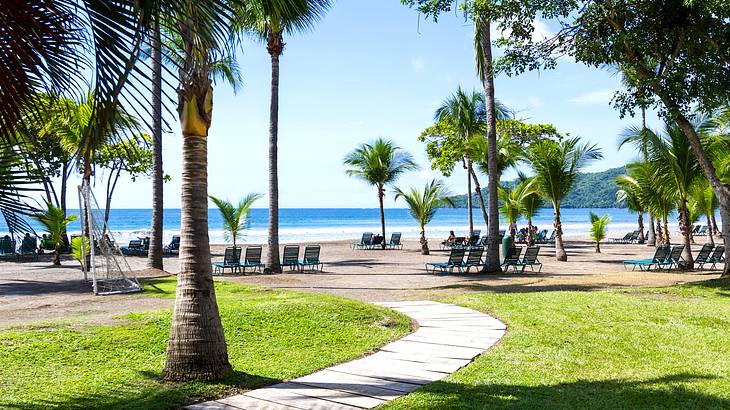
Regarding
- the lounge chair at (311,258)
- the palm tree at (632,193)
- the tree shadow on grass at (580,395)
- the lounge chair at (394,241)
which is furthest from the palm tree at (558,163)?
the tree shadow on grass at (580,395)

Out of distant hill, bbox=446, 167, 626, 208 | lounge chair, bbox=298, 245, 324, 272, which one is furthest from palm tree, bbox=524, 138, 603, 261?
distant hill, bbox=446, 167, 626, 208

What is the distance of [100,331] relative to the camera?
8.58 m

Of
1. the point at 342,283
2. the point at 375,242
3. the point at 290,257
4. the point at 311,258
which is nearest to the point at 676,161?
the point at 342,283

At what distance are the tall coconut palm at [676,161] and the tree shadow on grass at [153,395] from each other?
16044mm

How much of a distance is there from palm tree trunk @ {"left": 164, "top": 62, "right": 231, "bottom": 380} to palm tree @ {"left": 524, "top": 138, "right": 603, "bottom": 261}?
66.6 feet

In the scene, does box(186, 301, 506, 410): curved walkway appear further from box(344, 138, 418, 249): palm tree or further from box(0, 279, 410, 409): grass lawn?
box(344, 138, 418, 249): palm tree

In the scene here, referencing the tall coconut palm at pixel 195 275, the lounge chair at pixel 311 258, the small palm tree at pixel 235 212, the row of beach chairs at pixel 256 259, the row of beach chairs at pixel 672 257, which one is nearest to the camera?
the tall coconut palm at pixel 195 275

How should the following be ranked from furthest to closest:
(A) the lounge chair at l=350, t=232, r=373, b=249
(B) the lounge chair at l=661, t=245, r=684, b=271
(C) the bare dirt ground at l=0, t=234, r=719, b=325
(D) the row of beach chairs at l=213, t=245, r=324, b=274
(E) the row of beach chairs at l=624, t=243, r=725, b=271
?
1. (A) the lounge chair at l=350, t=232, r=373, b=249
2. (D) the row of beach chairs at l=213, t=245, r=324, b=274
3. (B) the lounge chair at l=661, t=245, r=684, b=271
4. (E) the row of beach chairs at l=624, t=243, r=725, b=271
5. (C) the bare dirt ground at l=0, t=234, r=719, b=325

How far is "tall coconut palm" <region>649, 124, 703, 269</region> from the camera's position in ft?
60.3

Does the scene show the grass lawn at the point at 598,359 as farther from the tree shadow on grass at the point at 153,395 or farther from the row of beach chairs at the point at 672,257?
the row of beach chairs at the point at 672,257

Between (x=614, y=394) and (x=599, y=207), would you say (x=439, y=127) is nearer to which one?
(x=614, y=394)

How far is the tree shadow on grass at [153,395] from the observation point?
5.33 meters

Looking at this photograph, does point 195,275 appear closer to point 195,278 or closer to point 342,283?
point 195,278

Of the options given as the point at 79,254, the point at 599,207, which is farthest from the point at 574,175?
the point at 599,207
